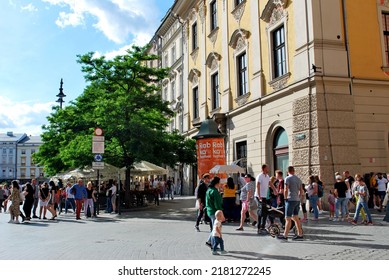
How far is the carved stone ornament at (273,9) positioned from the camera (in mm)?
19141

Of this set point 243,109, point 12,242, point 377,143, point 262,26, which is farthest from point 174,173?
point 12,242

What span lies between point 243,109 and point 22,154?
103 metres

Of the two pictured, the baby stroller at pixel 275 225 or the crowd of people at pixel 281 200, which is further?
the baby stroller at pixel 275 225

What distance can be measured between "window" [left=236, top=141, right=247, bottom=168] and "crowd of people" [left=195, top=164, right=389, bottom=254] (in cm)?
678

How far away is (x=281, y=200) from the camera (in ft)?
39.4

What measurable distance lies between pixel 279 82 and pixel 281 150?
10.9ft

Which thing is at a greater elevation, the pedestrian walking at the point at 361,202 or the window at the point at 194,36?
the window at the point at 194,36

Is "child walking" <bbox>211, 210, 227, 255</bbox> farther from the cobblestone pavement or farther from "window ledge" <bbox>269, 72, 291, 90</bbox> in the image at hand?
"window ledge" <bbox>269, 72, 291, 90</bbox>

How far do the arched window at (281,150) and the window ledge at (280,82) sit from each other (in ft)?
6.75

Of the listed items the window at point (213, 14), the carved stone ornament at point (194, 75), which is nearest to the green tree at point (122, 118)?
the window at point (213, 14)

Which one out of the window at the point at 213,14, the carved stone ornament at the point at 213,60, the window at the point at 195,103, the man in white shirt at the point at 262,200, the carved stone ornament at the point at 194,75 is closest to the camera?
the man in white shirt at the point at 262,200

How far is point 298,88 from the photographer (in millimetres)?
17562

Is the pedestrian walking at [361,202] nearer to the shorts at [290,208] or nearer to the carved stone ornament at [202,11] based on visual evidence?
the shorts at [290,208]

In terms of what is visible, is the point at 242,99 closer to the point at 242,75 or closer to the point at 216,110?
the point at 242,75
